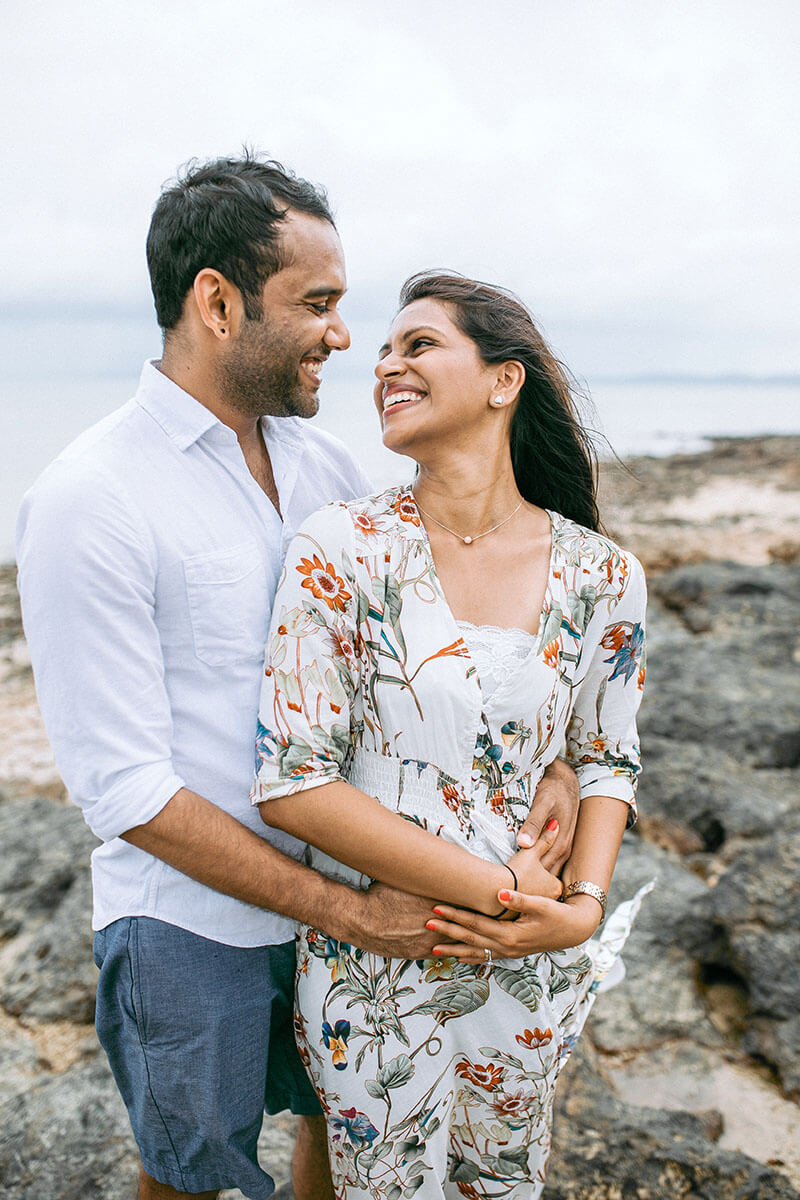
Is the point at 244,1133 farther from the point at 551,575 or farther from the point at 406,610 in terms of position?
the point at 551,575

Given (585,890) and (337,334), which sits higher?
(337,334)

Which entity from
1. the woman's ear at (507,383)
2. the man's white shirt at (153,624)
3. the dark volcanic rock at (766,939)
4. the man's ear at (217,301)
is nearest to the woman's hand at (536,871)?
the man's white shirt at (153,624)

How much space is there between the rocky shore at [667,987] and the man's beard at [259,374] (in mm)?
1269

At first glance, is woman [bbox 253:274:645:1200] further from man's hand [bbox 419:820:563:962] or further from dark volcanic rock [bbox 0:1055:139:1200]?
dark volcanic rock [bbox 0:1055:139:1200]

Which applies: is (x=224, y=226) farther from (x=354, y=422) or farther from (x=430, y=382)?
(x=354, y=422)

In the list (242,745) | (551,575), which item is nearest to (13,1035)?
(242,745)

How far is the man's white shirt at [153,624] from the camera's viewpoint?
1.67 metres

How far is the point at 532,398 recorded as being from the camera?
218cm

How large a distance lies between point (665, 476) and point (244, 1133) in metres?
13.0

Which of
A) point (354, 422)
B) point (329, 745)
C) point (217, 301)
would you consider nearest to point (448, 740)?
point (329, 745)

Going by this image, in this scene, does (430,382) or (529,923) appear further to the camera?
(430,382)

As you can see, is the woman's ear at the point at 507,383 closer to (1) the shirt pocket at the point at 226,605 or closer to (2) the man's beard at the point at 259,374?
(2) the man's beard at the point at 259,374

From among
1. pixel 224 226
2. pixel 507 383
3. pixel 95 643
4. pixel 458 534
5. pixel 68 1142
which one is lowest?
pixel 68 1142

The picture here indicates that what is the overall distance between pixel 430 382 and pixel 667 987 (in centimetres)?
217
